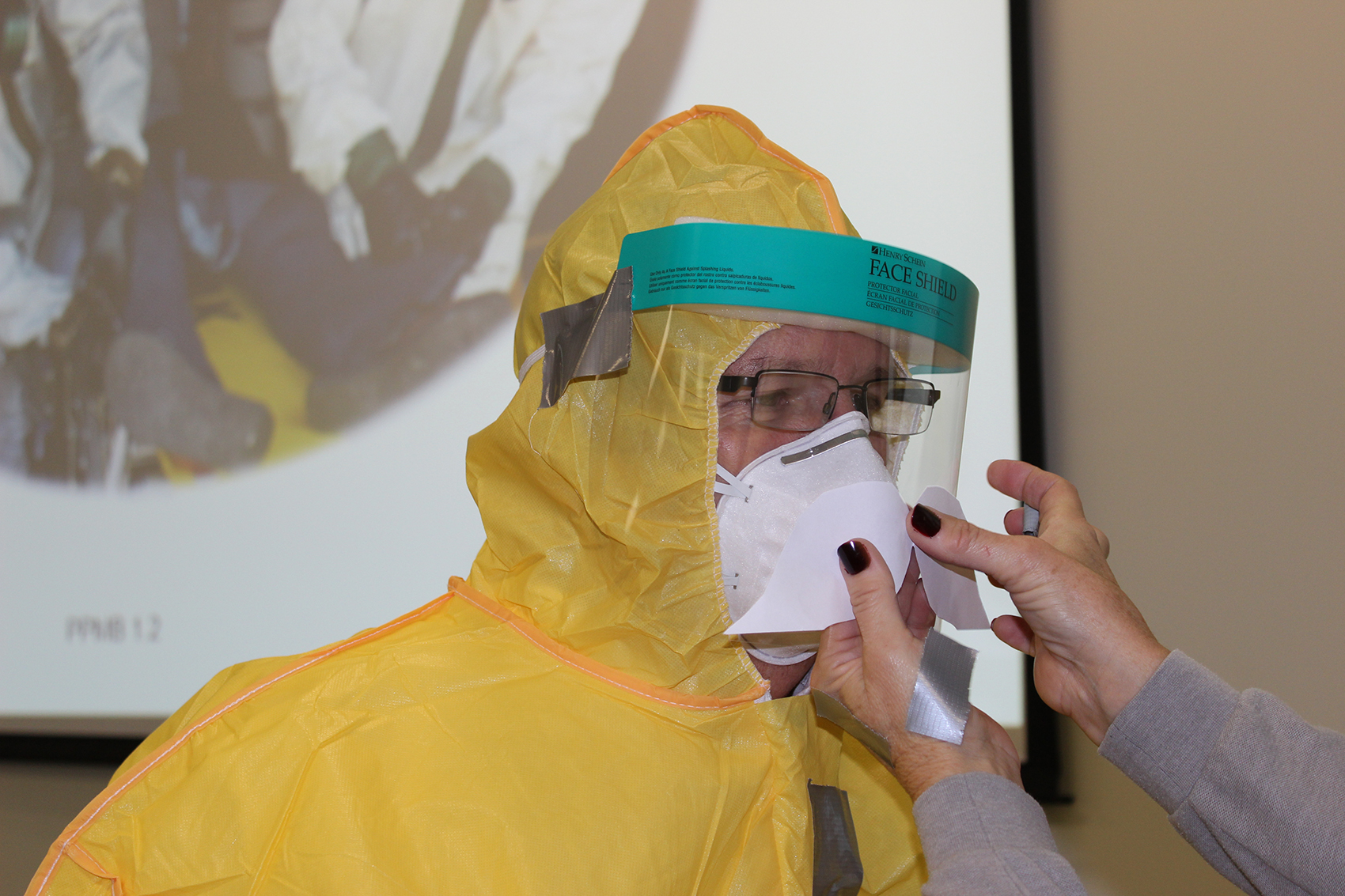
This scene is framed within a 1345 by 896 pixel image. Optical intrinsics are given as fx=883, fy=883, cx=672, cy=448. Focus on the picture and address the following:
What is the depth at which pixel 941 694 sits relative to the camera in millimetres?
845

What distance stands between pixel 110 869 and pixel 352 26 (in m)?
1.82

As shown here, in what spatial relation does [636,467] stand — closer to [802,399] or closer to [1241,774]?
[802,399]

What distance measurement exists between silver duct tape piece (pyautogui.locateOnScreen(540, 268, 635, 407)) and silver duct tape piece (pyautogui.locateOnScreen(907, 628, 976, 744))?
1.45 feet

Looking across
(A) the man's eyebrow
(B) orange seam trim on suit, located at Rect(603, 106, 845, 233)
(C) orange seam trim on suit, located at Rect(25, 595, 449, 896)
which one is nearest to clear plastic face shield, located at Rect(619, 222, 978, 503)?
(A) the man's eyebrow

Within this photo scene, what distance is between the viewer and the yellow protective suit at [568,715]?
2.60 ft

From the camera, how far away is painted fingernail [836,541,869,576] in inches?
35.1

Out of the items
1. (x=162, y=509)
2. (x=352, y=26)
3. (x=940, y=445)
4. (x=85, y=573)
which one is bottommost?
(x=85, y=573)

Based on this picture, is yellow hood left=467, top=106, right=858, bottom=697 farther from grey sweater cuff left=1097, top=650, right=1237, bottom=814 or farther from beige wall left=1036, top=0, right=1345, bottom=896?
beige wall left=1036, top=0, right=1345, bottom=896

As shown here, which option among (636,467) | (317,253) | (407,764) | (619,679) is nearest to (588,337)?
(636,467)

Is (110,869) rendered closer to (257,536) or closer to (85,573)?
(257,536)

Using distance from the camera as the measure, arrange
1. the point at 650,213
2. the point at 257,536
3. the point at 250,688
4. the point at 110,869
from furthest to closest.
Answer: the point at 257,536
the point at 650,213
the point at 250,688
the point at 110,869

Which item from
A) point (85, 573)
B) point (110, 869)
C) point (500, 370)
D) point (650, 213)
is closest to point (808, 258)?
point (650, 213)

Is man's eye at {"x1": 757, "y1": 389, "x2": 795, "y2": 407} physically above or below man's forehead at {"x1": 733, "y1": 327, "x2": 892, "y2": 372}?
below

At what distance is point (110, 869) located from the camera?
0.80 metres
